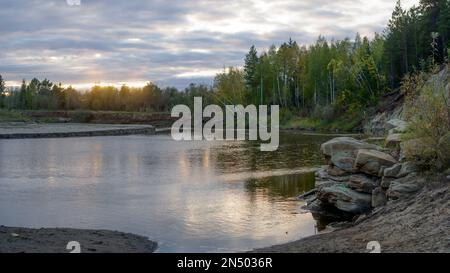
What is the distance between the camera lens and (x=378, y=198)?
20266 mm

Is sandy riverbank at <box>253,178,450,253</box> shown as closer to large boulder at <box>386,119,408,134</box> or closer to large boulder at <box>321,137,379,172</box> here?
large boulder at <box>386,119,408,134</box>

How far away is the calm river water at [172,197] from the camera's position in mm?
18359

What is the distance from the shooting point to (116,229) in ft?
60.8

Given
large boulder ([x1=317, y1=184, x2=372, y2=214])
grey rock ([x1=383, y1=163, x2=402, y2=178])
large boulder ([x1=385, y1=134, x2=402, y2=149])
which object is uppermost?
large boulder ([x1=385, y1=134, x2=402, y2=149])

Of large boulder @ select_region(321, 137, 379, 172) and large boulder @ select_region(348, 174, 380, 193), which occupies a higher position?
large boulder @ select_region(321, 137, 379, 172)

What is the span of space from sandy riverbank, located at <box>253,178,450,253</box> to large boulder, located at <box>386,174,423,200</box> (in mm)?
720

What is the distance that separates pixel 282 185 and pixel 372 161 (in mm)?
7680

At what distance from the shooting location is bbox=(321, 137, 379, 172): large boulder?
23312mm

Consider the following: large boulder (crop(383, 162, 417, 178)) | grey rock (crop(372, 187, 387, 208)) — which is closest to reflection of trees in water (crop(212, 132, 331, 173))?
grey rock (crop(372, 187, 387, 208))

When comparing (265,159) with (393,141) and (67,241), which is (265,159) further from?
(67,241)

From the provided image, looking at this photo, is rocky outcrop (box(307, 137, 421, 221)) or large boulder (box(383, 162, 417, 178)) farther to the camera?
rocky outcrop (box(307, 137, 421, 221))

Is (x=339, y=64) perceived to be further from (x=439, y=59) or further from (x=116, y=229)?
(x=116, y=229)

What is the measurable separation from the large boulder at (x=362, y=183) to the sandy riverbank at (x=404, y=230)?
411 centimetres

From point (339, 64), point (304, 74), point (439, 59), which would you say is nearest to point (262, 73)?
point (304, 74)
